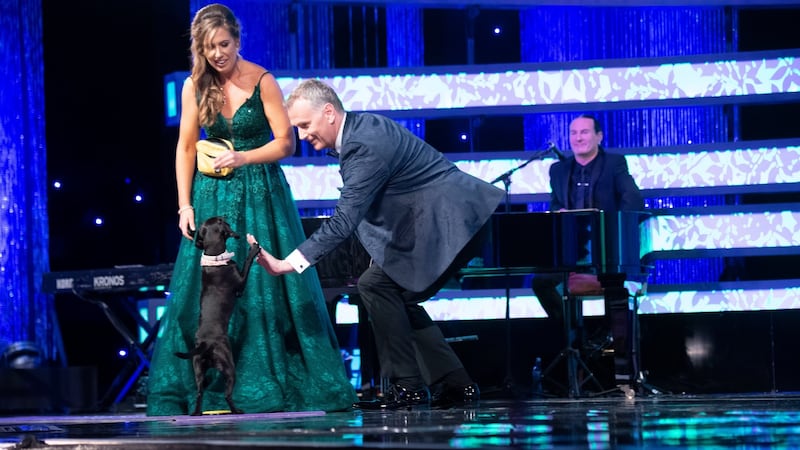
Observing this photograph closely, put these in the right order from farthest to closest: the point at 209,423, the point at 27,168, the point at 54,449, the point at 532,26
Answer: the point at 532,26 < the point at 27,168 < the point at 209,423 < the point at 54,449

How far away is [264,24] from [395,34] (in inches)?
34.8

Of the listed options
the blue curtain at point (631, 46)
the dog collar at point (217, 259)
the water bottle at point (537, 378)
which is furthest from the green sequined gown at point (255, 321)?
the blue curtain at point (631, 46)

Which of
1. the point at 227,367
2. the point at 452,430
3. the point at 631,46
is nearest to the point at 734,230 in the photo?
the point at 631,46

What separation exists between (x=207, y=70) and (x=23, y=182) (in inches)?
140

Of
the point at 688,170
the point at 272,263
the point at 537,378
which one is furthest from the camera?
the point at 688,170

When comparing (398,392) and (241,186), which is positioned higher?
(241,186)

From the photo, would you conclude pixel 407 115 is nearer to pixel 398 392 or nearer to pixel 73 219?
pixel 73 219

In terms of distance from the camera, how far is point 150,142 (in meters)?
8.06

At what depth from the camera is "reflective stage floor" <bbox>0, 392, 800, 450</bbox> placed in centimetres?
249

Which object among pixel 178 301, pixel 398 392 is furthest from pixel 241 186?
pixel 398 392

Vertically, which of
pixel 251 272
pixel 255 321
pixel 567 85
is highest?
pixel 567 85

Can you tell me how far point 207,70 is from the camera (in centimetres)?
454

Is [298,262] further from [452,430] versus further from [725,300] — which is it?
[725,300]

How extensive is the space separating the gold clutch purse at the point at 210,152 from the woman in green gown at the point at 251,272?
0.06 meters
